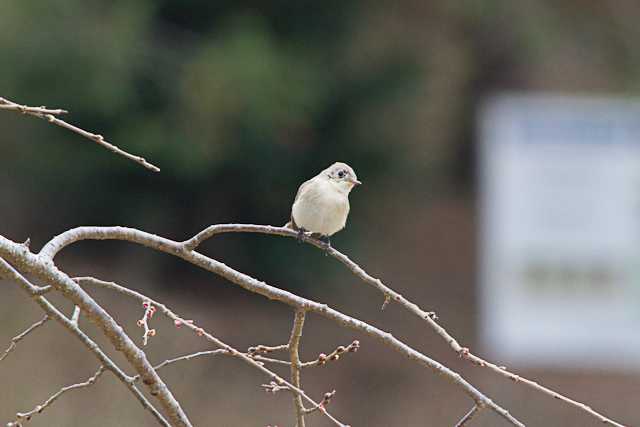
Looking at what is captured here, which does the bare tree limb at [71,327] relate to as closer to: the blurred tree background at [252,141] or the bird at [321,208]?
the bird at [321,208]

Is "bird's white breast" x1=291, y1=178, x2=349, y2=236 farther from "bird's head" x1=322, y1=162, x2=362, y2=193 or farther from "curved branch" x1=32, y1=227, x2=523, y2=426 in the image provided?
"curved branch" x1=32, y1=227, x2=523, y2=426

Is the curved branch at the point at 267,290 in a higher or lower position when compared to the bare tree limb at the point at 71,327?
higher

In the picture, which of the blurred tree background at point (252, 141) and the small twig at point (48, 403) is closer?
the small twig at point (48, 403)

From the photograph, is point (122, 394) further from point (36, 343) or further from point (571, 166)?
point (571, 166)

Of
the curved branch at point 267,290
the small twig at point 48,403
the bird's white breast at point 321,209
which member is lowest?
the small twig at point 48,403

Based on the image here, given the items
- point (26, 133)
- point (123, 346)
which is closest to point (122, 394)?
point (26, 133)

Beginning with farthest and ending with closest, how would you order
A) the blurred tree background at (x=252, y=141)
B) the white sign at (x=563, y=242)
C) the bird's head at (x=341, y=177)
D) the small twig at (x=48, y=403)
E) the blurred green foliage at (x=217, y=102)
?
1. the white sign at (x=563, y=242)
2. the blurred tree background at (x=252, y=141)
3. the blurred green foliage at (x=217, y=102)
4. the bird's head at (x=341, y=177)
5. the small twig at (x=48, y=403)

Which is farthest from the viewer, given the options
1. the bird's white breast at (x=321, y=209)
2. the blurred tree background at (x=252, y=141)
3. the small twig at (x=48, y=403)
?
the blurred tree background at (x=252, y=141)

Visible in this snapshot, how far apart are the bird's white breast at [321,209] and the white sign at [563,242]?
5.58 metres

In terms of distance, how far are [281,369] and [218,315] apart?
109 centimetres

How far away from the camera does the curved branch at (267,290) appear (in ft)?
8.17

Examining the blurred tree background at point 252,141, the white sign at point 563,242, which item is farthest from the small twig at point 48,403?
the white sign at point 563,242

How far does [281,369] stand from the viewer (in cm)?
1074

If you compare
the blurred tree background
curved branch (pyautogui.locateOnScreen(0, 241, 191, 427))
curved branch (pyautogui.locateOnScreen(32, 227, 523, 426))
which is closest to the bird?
curved branch (pyautogui.locateOnScreen(32, 227, 523, 426))
